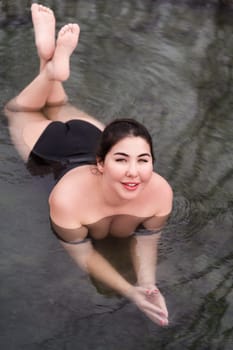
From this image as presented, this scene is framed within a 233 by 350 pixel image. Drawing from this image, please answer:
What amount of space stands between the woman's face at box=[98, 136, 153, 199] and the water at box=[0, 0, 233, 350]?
46 cm

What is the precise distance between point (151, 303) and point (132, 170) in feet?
1.82

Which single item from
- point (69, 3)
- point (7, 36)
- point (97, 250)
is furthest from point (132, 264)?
point (69, 3)

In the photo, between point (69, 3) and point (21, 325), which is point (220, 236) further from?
point (69, 3)

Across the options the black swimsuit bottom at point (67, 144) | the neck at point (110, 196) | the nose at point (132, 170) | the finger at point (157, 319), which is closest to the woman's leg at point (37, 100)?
the black swimsuit bottom at point (67, 144)

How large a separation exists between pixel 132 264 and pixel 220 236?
1.66 ft

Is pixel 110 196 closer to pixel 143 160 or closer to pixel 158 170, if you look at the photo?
pixel 143 160

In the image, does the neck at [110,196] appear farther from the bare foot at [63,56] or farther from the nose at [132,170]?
the bare foot at [63,56]

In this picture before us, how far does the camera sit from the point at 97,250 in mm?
2957

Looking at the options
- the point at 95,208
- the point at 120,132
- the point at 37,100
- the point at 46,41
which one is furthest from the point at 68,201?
the point at 46,41

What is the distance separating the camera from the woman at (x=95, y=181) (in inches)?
104

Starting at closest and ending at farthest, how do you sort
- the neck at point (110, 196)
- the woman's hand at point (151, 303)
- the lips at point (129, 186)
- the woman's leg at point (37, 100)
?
the woman's hand at point (151, 303)
the lips at point (129, 186)
the neck at point (110, 196)
the woman's leg at point (37, 100)

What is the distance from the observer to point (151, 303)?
2.58 meters

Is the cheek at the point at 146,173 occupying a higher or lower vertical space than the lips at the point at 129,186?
higher

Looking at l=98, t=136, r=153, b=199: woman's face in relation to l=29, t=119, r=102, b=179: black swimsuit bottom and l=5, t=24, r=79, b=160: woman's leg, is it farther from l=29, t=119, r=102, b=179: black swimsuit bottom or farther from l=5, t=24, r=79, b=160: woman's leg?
l=5, t=24, r=79, b=160: woman's leg
